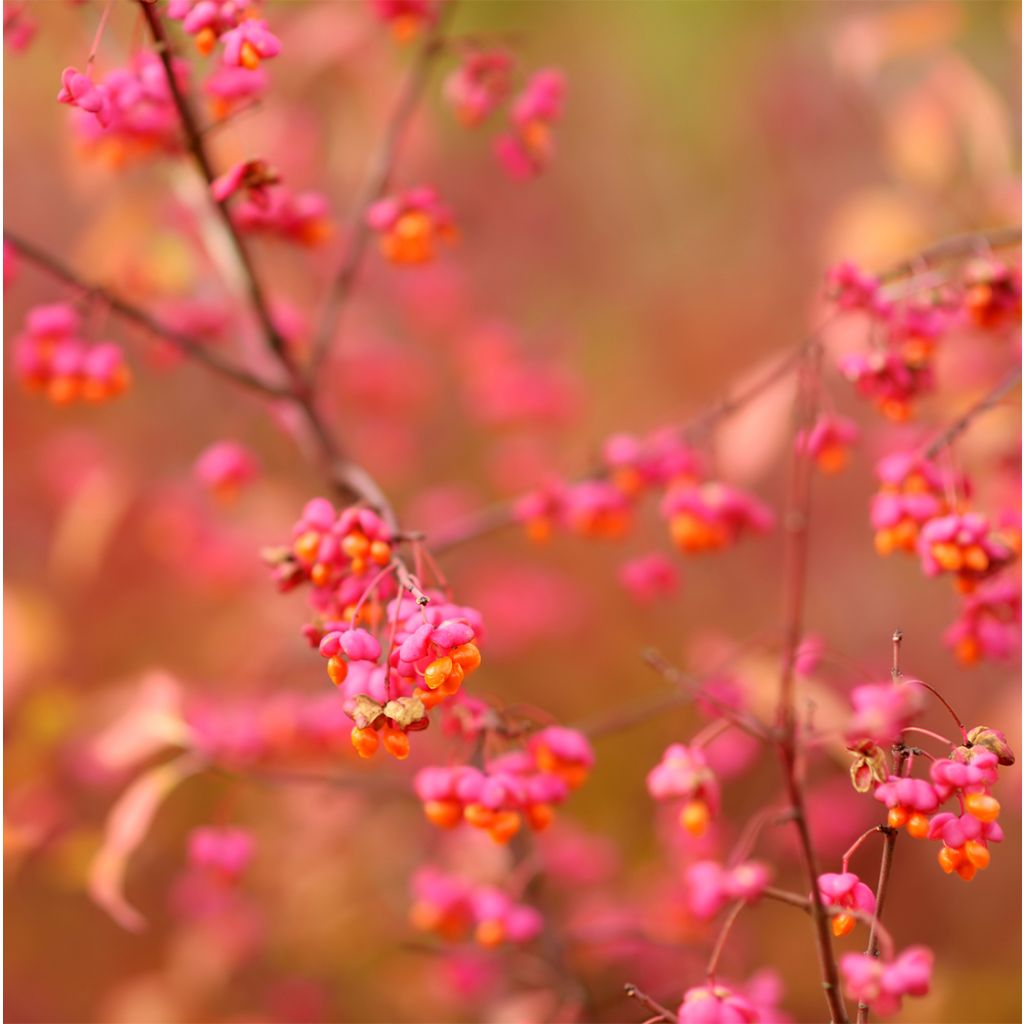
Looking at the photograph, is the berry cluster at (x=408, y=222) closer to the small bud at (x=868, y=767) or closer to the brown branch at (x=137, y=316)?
the brown branch at (x=137, y=316)

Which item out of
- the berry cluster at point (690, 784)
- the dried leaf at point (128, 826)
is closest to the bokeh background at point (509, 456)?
the dried leaf at point (128, 826)

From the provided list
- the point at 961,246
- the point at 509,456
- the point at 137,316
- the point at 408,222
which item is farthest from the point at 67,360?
the point at 509,456

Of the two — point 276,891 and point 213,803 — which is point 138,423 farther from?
point 276,891

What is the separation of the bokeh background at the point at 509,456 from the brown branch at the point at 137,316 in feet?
0.93

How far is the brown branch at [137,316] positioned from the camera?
1021mm

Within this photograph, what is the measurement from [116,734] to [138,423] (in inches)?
51.6

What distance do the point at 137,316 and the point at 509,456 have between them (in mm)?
1183

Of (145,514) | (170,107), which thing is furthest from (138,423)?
(170,107)

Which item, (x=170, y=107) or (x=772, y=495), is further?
(x=772, y=495)

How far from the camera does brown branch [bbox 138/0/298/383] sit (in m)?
0.89

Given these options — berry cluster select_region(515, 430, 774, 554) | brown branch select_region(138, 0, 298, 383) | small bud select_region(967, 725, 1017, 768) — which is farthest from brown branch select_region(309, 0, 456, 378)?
small bud select_region(967, 725, 1017, 768)

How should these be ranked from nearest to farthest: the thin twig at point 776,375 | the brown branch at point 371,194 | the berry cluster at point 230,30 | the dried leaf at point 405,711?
the dried leaf at point 405,711 → the berry cluster at point 230,30 → the thin twig at point 776,375 → the brown branch at point 371,194

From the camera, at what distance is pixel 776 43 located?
2797 mm

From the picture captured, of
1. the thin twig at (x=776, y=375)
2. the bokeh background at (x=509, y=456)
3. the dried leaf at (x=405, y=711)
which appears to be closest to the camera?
the dried leaf at (x=405, y=711)
